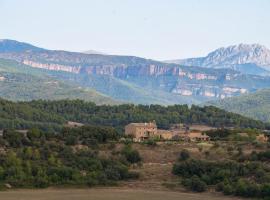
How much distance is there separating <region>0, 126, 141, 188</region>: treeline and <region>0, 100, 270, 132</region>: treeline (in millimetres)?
46663

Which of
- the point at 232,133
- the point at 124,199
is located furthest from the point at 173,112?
the point at 124,199

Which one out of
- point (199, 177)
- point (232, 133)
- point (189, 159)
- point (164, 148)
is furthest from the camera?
point (232, 133)

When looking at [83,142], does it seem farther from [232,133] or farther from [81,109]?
[81,109]

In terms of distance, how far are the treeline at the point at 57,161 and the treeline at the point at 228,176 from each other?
20.4ft

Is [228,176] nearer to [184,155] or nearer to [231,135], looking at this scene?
[184,155]

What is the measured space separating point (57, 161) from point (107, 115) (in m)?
83.7

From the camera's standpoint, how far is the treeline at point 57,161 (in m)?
75.4

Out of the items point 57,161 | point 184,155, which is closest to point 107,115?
point 184,155

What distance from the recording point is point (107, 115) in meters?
165

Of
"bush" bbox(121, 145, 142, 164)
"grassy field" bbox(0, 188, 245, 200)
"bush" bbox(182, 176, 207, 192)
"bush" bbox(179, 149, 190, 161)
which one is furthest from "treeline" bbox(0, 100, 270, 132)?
"grassy field" bbox(0, 188, 245, 200)

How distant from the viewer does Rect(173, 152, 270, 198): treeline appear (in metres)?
70.8

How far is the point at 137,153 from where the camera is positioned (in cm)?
8931

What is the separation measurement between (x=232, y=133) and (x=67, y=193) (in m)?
52.6

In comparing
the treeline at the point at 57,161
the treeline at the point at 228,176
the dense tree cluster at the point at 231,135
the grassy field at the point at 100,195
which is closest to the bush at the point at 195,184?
the treeline at the point at 228,176
